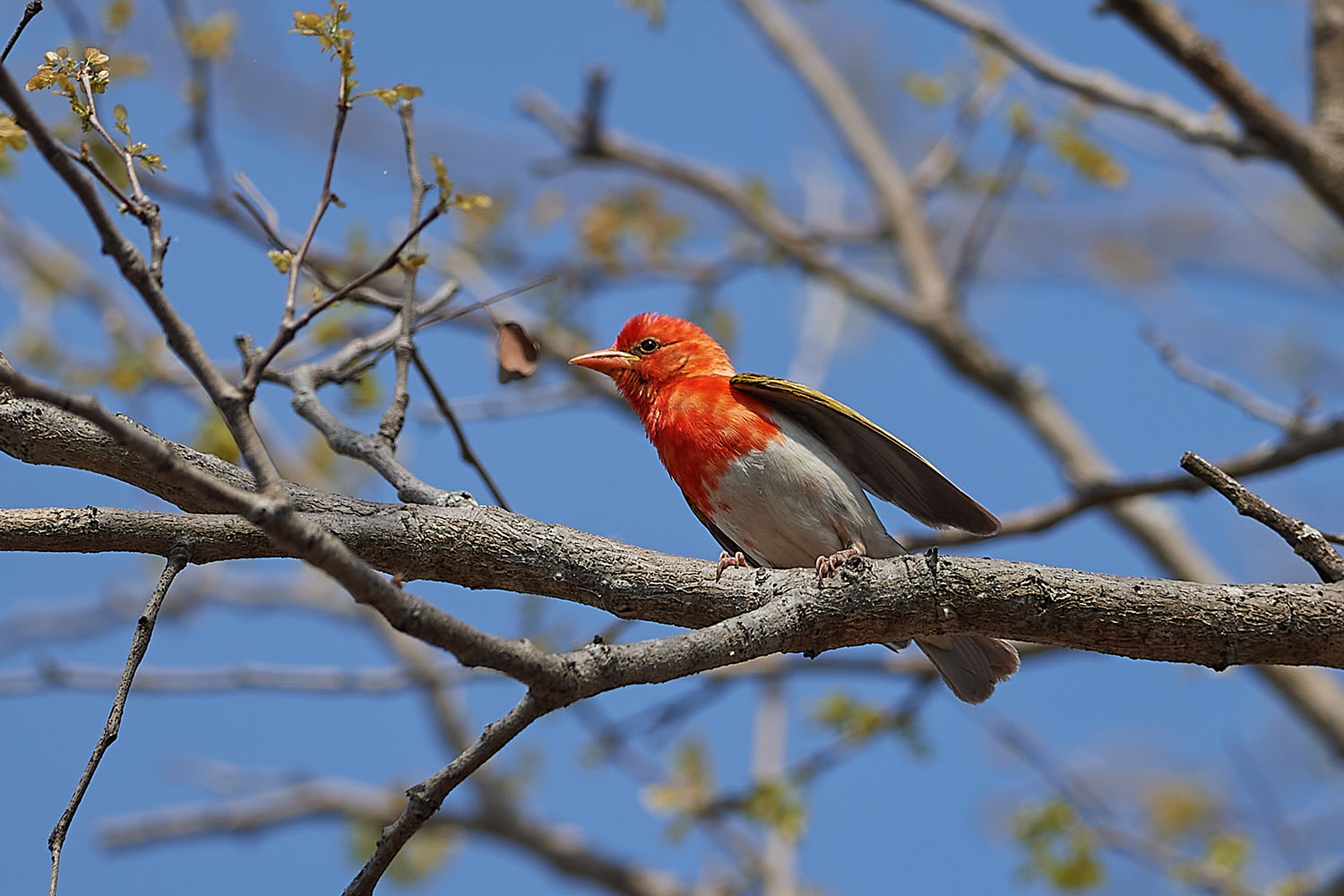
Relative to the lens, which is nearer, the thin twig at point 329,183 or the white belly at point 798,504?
the thin twig at point 329,183

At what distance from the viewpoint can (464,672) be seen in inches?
316

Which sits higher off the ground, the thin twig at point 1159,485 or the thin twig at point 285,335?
the thin twig at point 1159,485

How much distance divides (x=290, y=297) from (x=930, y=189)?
24.9 ft

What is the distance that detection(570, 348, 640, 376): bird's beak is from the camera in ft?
17.2

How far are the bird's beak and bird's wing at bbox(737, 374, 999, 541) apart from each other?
739mm

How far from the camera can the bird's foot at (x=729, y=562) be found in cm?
310

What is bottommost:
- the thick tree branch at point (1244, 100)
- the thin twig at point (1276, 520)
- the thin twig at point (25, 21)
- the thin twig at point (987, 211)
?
the thin twig at point (1276, 520)

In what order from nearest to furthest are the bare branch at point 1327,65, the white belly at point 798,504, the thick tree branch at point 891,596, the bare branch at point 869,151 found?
the thick tree branch at point 891,596 < the white belly at point 798,504 < the bare branch at point 1327,65 < the bare branch at point 869,151

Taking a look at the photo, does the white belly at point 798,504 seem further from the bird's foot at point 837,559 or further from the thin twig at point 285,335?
the thin twig at point 285,335

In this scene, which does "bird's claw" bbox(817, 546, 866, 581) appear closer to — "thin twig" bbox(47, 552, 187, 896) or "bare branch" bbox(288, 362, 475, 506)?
"bare branch" bbox(288, 362, 475, 506)

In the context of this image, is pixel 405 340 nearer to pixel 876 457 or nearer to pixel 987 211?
pixel 876 457

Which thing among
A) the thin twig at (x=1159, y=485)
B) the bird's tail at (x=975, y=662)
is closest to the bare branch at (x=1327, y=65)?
the thin twig at (x=1159, y=485)

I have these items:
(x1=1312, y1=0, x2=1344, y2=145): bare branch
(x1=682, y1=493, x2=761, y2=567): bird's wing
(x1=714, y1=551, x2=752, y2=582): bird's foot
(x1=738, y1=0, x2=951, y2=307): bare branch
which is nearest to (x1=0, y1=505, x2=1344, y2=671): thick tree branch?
(x1=714, y1=551, x2=752, y2=582): bird's foot

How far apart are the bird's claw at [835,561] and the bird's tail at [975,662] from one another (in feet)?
1.31
